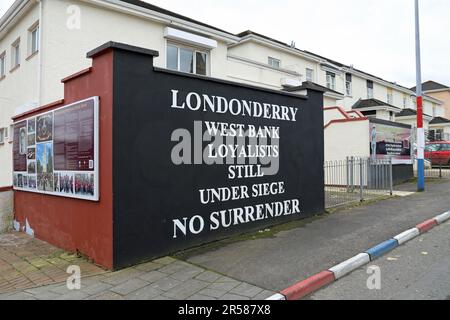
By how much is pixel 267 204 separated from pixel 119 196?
3.61 meters

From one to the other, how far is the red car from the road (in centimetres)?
2053

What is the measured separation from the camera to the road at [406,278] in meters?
4.45

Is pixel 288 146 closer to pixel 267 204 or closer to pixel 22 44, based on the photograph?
pixel 267 204

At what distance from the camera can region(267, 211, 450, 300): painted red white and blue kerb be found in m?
4.51

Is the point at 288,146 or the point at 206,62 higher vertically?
the point at 206,62

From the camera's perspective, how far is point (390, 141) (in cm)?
1655

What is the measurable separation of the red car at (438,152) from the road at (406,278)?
808 inches

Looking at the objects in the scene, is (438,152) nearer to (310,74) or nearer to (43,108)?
(310,74)

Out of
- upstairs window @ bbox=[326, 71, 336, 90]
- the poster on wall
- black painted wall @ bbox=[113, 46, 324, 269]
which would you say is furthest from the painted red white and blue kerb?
upstairs window @ bbox=[326, 71, 336, 90]

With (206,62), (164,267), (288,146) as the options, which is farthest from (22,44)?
(164,267)

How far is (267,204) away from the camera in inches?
317

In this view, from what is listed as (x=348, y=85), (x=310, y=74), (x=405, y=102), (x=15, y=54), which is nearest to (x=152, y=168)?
(x=15, y=54)

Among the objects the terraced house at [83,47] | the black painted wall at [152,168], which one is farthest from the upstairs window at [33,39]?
the black painted wall at [152,168]

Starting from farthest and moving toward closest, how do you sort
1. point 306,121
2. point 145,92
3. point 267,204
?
1. point 306,121
2. point 267,204
3. point 145,92
